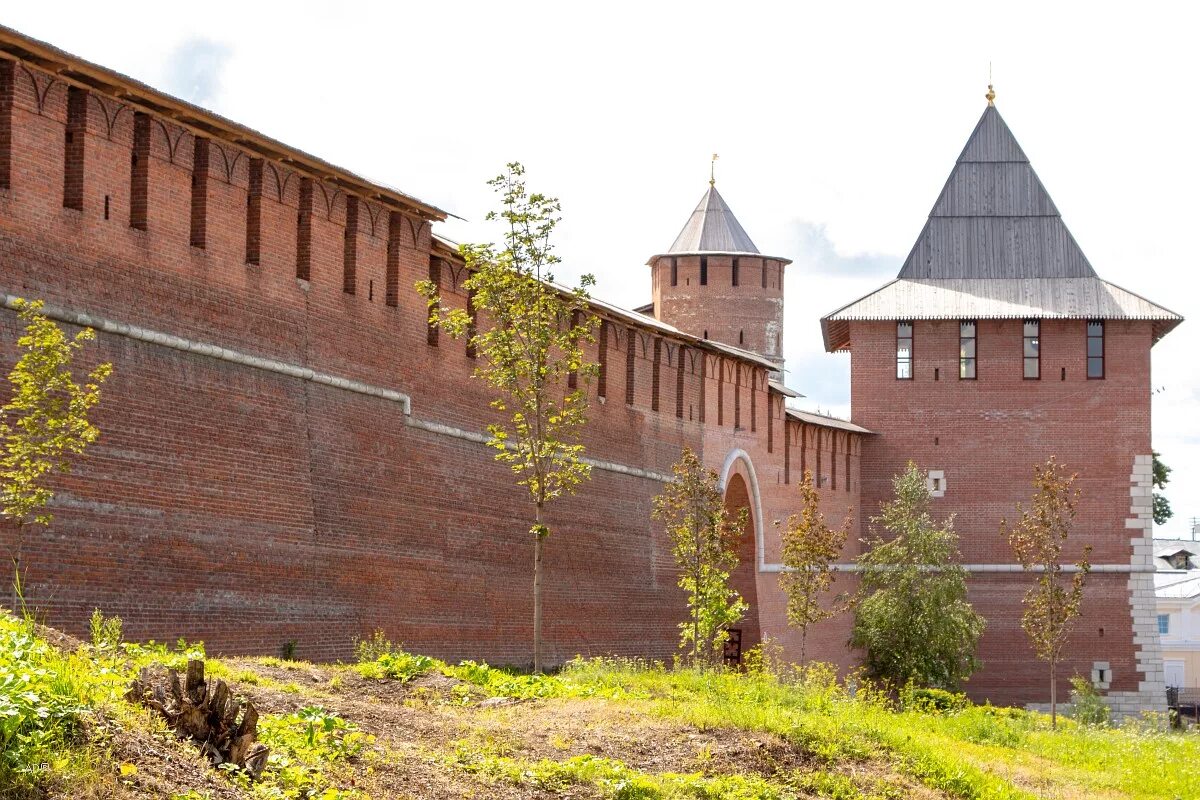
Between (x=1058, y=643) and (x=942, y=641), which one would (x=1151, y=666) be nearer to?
(x=942, y=641)

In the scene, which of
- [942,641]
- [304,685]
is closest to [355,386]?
[304,685]

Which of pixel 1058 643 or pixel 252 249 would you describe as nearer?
pixel 252 249

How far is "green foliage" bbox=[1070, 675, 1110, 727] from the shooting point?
28.9 metres

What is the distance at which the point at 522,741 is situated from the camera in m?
9.89

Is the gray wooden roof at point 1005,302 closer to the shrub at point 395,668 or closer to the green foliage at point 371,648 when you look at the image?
the green foliage at point 371,648

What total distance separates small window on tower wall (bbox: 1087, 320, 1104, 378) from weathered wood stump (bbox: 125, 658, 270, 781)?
28.8m

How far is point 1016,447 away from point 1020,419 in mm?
578

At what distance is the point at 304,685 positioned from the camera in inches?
439

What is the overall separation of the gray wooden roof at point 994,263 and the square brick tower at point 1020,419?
0.05 metres

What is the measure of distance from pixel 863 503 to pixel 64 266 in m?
23.4

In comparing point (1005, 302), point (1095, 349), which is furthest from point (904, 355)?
point (1095, 349)

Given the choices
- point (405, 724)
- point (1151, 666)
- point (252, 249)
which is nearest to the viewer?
point (405, 724)

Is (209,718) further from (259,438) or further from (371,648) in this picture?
(259,438)

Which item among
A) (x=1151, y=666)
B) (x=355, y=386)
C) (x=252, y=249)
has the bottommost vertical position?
(x=1151, y=666)
